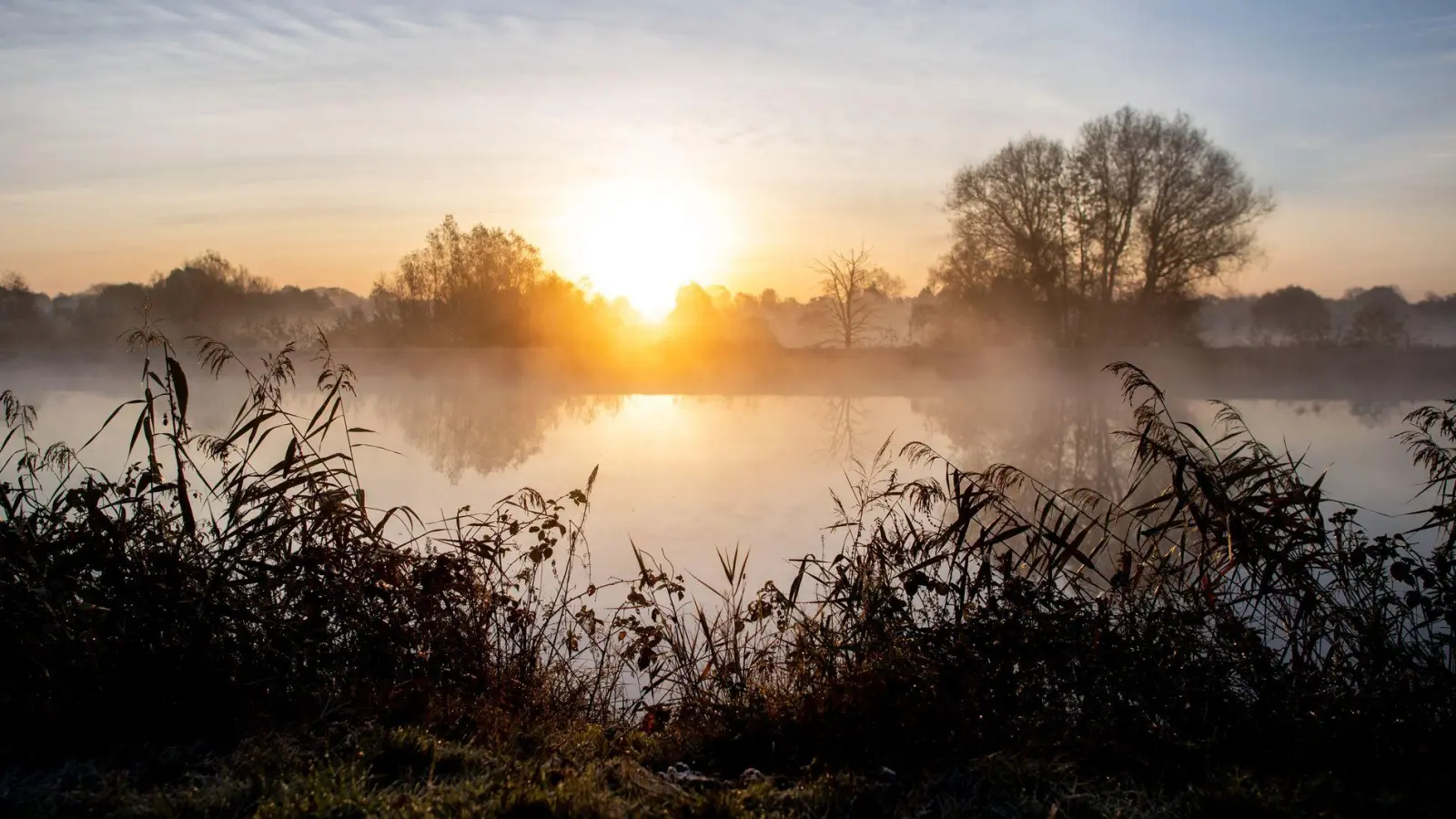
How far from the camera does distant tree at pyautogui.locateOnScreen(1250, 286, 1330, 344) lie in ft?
89.2

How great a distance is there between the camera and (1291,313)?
3078cm

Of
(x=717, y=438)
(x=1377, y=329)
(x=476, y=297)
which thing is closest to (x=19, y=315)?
(x=476, y=297)

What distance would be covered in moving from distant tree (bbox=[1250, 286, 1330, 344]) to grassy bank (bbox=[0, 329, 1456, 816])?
2713 cm

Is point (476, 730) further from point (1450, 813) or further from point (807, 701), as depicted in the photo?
point (1450, 813)

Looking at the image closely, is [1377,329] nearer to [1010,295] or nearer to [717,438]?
[1010,295]

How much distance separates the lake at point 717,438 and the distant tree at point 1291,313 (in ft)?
13.0

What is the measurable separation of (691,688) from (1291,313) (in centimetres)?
3347

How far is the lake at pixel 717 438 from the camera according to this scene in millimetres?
7520

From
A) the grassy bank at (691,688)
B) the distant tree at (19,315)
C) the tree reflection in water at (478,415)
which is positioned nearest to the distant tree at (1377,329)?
the tree reflection in water at (478,415)

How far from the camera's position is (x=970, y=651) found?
318 cm

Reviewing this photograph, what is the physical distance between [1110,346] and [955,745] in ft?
81.3

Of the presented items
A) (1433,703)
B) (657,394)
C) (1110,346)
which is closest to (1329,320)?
(1110,346)

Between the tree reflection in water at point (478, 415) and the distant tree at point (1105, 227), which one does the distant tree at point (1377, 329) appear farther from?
the tree reflection in water at point (478, 415)

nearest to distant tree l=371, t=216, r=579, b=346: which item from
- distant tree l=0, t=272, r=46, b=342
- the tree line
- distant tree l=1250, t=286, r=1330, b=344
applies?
the tree line
